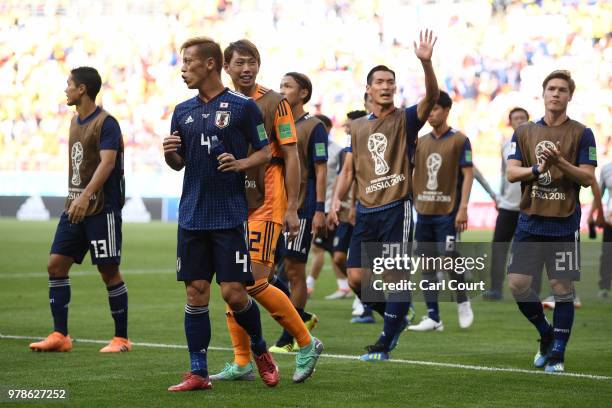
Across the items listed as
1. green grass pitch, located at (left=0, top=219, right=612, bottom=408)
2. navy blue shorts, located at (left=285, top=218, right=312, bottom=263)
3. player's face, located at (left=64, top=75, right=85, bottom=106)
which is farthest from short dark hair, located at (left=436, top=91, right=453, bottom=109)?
player's face, located at (left=64, top=75, right=85, bottom=106)

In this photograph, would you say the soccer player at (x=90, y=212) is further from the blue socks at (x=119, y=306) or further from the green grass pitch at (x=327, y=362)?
the green grass pitch at (x=327, y=362)

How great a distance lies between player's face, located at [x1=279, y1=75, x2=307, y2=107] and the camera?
A: 8.86 m

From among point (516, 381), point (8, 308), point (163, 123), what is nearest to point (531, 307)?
point (516, 381)

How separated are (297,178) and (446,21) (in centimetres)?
2901

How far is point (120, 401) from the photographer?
5.86m

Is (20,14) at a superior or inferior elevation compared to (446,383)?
superior

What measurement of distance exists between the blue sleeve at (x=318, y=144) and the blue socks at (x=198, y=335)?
2776 mm

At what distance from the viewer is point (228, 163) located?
6.13 m

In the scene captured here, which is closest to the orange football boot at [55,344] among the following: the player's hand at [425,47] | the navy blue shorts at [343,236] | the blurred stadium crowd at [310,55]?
the player's hand at [425,47]

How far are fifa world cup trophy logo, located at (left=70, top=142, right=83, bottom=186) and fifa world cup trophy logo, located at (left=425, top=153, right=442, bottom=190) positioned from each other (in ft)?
12.9

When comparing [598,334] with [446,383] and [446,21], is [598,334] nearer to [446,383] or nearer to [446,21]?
[446,383]

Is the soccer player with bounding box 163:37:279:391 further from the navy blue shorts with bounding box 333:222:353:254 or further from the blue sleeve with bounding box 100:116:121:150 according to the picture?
the navy blue shorts with bounding box 333:222:353:254

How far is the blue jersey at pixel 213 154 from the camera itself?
6.25 metres

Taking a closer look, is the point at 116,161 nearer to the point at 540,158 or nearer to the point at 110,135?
the point at 110,135
